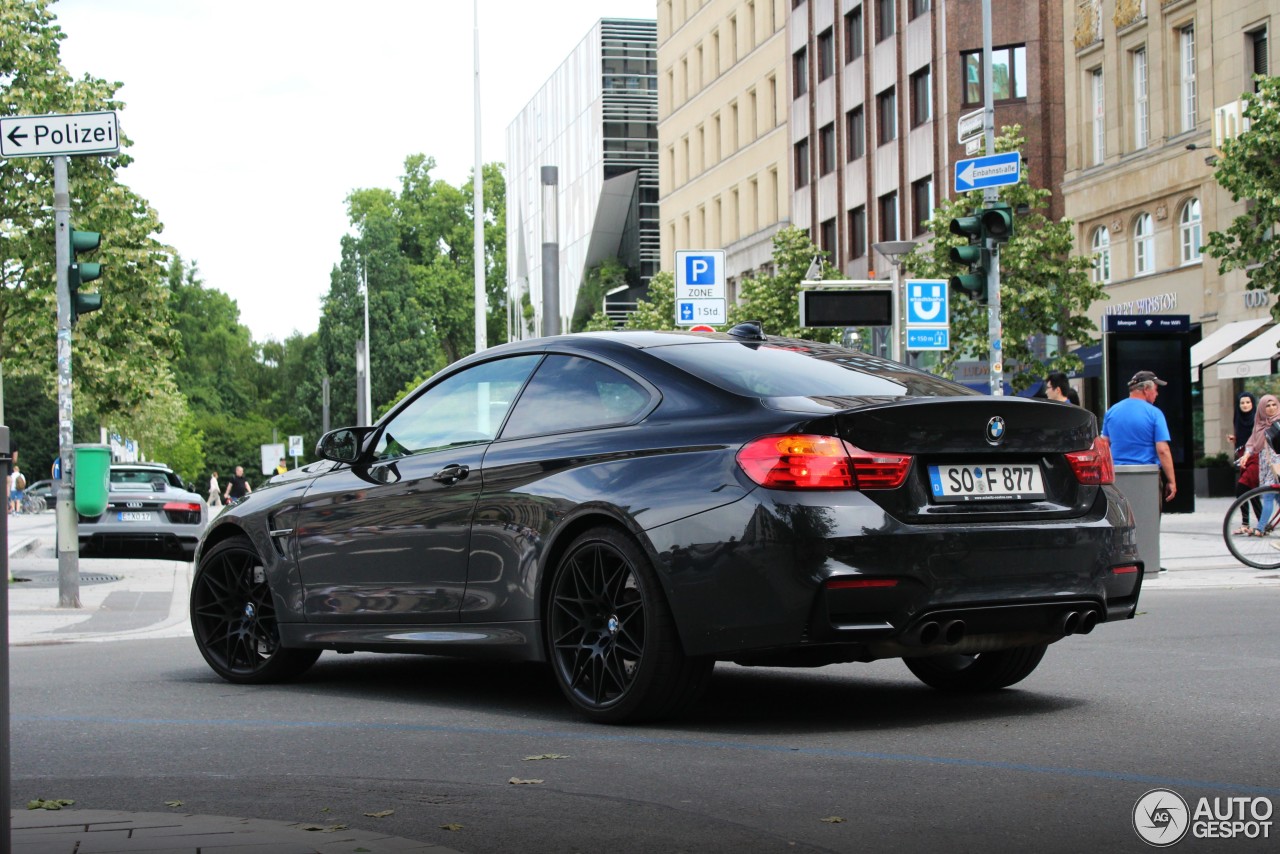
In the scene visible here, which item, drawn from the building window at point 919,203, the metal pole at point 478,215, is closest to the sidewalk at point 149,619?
the metal pole at point 478,215

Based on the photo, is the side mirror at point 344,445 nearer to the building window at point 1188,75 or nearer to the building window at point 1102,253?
the building window at point 1188,75

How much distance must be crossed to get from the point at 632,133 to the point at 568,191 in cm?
956

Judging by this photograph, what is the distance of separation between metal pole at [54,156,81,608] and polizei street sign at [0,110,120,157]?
0.62 m

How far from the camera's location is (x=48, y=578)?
66.2ft

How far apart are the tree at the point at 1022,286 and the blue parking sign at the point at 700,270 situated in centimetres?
1653

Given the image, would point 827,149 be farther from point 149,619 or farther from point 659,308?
point 149,619

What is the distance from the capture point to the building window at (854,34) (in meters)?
58.4

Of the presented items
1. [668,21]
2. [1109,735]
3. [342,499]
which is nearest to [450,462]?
[342,499]

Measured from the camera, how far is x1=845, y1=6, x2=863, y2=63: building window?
192ft

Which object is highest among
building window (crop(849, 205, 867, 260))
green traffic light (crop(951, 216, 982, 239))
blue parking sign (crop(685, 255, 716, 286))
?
→ building window (crop(849, 205, 867, 260))

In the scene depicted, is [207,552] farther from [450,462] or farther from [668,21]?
[668,21]

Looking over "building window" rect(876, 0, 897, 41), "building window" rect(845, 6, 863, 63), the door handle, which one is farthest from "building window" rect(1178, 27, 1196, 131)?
the door handle

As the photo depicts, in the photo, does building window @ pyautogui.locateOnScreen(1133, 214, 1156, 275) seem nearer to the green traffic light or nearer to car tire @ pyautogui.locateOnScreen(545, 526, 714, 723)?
the green traffic light

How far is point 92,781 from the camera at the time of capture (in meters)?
5.87
